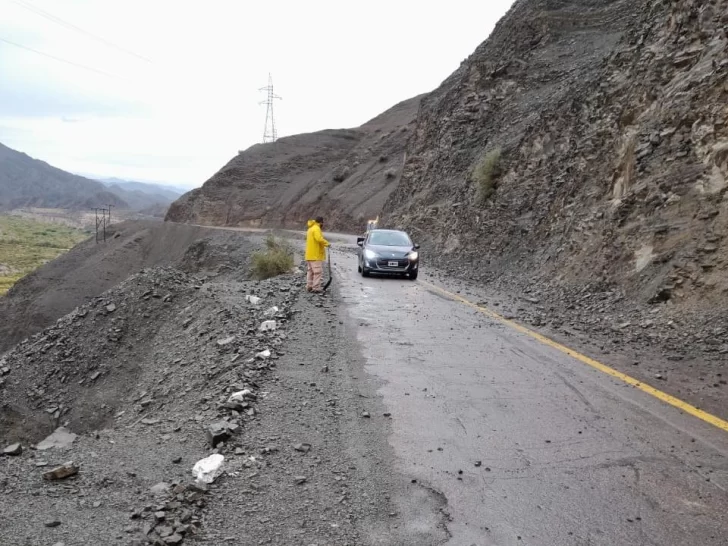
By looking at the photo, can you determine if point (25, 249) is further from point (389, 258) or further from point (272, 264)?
point (389, 258)

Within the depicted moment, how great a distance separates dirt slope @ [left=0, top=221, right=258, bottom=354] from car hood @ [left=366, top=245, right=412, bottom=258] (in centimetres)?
912

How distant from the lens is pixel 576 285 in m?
12.2

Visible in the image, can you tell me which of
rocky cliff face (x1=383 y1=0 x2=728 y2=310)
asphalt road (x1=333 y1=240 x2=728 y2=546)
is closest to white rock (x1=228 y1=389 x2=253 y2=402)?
asphalt road (x1=333 y1=240 x2=728 y2=546)

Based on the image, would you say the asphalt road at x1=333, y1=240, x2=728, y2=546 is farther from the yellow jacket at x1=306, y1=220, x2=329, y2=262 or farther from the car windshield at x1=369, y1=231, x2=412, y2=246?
the car windshield at x1=369, y1=231, x2=412, y2=246

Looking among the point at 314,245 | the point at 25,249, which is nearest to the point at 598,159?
the point at 314,245

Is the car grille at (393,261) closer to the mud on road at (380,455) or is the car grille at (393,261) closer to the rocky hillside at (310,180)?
the mud on road at (380,455)

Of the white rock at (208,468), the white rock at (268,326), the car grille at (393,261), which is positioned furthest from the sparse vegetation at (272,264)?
the white rock at (208,468)

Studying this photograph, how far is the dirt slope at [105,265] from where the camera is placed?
33.3 meters

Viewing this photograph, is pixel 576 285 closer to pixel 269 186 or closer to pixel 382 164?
pixel 382 164

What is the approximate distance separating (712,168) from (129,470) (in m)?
10.4

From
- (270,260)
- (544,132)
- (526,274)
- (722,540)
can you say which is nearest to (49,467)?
(722,540)

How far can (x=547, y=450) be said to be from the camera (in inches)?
172

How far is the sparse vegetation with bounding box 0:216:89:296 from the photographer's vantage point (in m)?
69.1

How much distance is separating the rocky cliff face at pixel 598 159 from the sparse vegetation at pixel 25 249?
4804 cm
